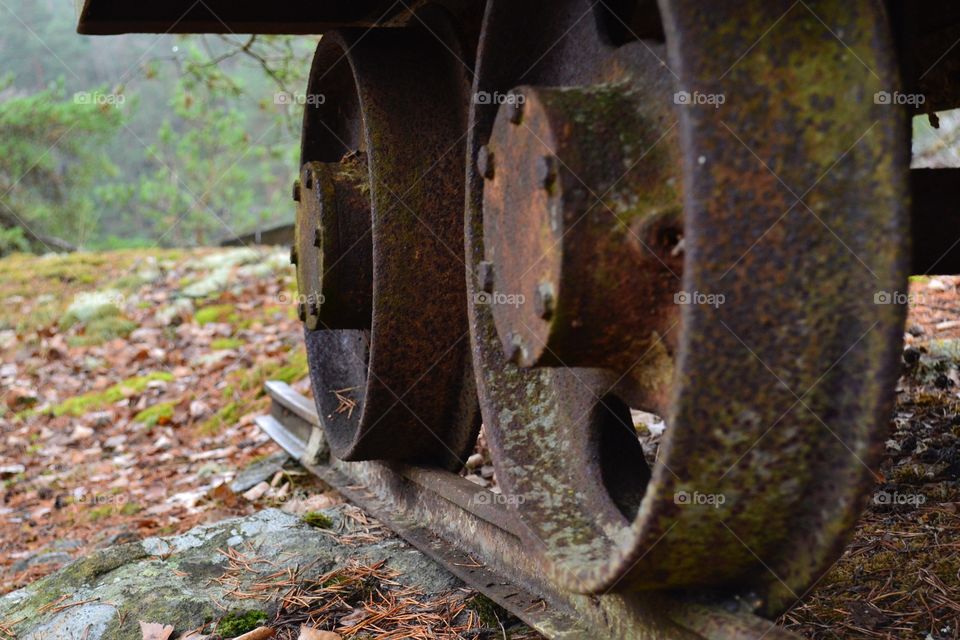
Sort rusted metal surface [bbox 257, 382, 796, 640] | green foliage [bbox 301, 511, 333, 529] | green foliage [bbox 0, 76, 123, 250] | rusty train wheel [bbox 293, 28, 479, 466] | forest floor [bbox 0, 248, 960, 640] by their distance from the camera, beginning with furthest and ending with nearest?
green foliage [bbox 0, 76, 123, 250], green foliage [bbox 301, 511, 333, 529], rusty train wheel [bbox 293, 28, 479, 466], forest floor [bbox 0, 248, 960, 640], rusted metal surface [bbox 257, 382, 796, 640]

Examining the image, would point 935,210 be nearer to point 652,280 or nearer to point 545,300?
point 652,280

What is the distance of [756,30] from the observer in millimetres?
1231

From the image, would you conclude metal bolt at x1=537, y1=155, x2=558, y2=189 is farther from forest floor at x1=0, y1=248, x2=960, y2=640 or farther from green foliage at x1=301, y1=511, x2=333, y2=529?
green foliage at x1=301, y1=511, x2=333, y2=529

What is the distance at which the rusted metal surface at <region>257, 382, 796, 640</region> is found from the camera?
146 cm

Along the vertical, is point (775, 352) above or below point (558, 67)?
below

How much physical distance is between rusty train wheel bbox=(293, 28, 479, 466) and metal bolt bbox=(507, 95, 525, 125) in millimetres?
869

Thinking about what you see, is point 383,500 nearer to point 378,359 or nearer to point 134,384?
point 378,359

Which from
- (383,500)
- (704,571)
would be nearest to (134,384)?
(383,500)

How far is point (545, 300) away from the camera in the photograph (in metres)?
1.57

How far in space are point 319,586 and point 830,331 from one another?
163 cm

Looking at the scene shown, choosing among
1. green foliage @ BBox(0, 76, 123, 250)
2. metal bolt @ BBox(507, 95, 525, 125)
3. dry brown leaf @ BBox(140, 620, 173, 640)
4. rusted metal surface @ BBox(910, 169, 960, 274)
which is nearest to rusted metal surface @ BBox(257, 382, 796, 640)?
dry brown leaf @ BBox(140, 620, 173, 640)

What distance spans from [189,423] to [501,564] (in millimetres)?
3702

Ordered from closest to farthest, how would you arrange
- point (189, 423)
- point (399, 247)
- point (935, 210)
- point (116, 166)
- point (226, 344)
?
point (935, 210) → point (399, 247) → point (189, 423) → point (226, 344) → point (116, 166)

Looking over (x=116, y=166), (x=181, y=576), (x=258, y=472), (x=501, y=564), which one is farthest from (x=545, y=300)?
(x=116, y=166)
